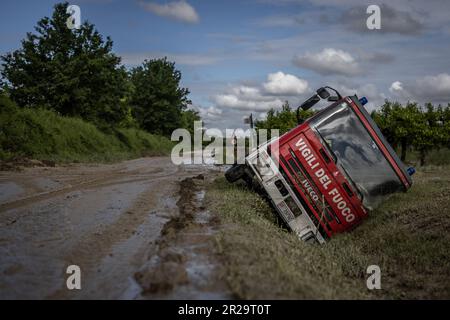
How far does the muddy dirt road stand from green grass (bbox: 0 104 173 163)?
29.7 feet

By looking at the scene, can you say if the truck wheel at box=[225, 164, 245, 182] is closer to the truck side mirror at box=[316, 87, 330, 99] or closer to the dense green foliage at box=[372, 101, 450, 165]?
the truck side mirror at box=[316, 87, 330, 99]

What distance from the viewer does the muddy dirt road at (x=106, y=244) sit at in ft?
15.0

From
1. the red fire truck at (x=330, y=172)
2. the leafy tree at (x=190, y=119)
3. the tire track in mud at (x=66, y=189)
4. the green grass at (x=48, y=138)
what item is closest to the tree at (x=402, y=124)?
the green grass at (x=48, y=138)

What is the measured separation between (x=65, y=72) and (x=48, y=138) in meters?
12.5

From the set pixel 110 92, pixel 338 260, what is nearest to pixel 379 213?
pixel 338 260

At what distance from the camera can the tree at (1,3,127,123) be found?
34250 millimetres

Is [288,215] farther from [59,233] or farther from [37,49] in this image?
[37,49]

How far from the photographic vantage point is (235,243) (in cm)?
607

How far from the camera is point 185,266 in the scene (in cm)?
521

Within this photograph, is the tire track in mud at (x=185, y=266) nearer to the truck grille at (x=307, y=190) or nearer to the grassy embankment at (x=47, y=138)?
the truck grille at (x=307, y=190)

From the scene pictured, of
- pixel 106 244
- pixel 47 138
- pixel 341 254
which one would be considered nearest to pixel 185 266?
pixel 106 244

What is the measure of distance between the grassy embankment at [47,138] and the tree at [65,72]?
194 inches

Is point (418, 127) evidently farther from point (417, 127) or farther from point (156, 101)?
point (156, 101)
